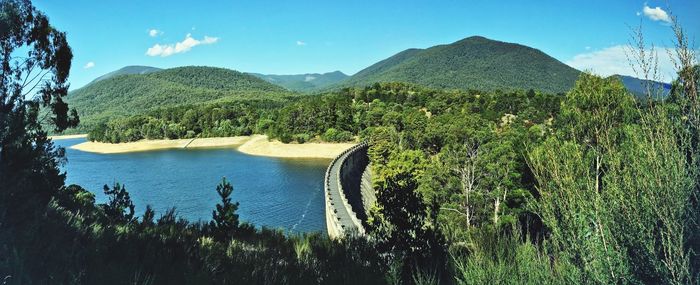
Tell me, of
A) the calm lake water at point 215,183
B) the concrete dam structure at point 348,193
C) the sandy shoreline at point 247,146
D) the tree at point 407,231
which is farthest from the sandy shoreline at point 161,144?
the tree at point 407,231

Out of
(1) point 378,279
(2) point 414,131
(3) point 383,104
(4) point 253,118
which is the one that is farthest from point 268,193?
(4) point 253,118

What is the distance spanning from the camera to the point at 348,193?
39.4 metres

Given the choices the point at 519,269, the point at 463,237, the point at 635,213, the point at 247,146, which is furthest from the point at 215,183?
the point at 635,213

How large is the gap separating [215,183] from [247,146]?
3810 centimetres

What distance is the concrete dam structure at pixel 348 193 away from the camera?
76.2 ft

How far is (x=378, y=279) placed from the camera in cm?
673

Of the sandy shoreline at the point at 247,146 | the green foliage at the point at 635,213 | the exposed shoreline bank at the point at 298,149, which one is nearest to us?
the green foliage at the point at 635,213

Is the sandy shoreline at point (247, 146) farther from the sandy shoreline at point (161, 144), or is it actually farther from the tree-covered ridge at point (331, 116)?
the tree-covered ridge at point (331, 116)

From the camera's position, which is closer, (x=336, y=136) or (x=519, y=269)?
(x=519, y=269)

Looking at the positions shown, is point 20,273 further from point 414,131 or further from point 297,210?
point 414,131

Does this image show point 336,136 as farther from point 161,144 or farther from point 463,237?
point 463,237

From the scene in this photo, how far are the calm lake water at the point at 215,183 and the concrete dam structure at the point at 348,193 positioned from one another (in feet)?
6.87

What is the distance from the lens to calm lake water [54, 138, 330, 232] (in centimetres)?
3412

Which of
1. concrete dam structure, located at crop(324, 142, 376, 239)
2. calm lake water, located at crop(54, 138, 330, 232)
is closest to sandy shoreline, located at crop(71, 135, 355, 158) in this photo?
calm lake water, located at crop(54, 138, 330, 232)
